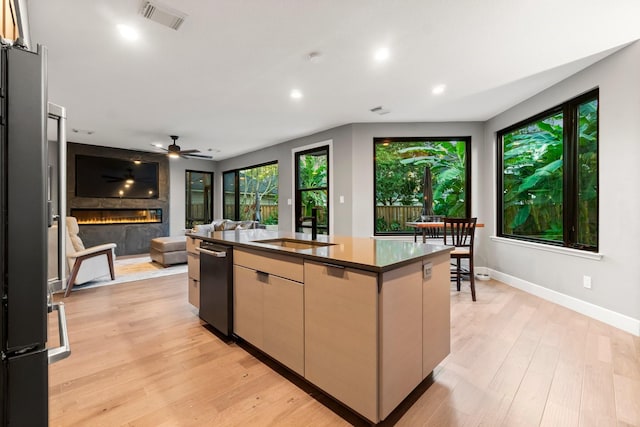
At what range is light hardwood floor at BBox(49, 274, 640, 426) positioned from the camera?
154 cm

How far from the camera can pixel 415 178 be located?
4.88m

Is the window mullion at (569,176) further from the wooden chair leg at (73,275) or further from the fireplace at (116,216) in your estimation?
the fireplace at (116,216)

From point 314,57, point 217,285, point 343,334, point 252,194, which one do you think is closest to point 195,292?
point 217,285

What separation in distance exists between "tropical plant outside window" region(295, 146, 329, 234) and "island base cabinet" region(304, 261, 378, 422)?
374 centimetres

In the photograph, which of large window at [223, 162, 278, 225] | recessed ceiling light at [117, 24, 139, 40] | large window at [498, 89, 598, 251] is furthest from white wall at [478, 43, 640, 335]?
Result: large window at [223, 162, 278, 225]

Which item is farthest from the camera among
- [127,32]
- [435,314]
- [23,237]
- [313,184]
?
[313,184]

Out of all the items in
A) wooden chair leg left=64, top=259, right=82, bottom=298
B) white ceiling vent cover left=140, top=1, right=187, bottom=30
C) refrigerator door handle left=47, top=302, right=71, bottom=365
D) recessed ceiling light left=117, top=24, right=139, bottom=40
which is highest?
recessed ceiling light left=117, top=24, right=139, bottom=40

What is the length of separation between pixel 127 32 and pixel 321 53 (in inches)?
60.4

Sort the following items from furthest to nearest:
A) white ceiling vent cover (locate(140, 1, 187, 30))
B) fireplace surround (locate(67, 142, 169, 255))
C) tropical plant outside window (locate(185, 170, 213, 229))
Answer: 1. tropical plant outside window (locate(185, 170, 213, 229))
2. fireplace surround (locate(67, 142, 169, 255))
3. white ceiling vent cover (locate(140, 1, 187, 30))

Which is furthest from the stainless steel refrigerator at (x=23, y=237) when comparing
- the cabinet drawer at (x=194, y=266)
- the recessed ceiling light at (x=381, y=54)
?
the recessed ceiling light at (x=381, y=54)

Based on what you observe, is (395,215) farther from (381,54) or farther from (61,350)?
(61,350)

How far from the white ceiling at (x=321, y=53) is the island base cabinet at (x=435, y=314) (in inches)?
69.1

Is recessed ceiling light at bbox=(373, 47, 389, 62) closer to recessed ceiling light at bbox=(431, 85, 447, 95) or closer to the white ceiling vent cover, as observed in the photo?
recessed ceiling light at bbox=(431, 85, 447, 95)

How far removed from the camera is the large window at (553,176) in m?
3.08
